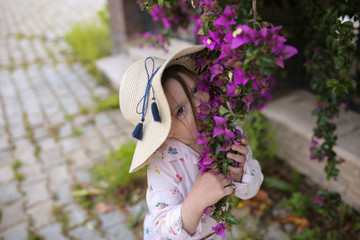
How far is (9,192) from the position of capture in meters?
2.98

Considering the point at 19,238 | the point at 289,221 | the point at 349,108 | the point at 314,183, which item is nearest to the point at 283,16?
the point at 349,108

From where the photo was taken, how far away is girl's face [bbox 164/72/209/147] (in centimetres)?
117

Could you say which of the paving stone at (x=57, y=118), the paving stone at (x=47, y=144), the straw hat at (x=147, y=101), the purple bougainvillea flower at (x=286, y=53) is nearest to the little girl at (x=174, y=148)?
the straw hat at (x=147, y=101)

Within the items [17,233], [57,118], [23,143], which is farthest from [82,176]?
[57,118]

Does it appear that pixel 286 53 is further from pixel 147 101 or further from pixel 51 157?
pixel 51 157

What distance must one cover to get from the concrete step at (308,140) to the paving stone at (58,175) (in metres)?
2.02

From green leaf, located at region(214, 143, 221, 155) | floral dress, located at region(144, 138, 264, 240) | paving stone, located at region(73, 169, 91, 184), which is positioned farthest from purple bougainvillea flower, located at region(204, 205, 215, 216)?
paving stone, located at region(73, 169, 91, 184)

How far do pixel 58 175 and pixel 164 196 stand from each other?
7.25 ft

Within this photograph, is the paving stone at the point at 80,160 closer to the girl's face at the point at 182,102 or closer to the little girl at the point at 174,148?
the little girl at the point at 174,148

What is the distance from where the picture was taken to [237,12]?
2.92 ft

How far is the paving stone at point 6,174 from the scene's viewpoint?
3.14m

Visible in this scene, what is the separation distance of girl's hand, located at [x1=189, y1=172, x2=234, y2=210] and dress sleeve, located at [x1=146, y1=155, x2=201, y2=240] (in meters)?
0.11

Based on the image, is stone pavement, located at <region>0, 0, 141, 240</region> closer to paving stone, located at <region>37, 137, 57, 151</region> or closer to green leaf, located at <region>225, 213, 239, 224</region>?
paving stone, located at <region>37, 137, 57, 151</region>

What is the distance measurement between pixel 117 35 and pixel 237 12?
4.53 meters
